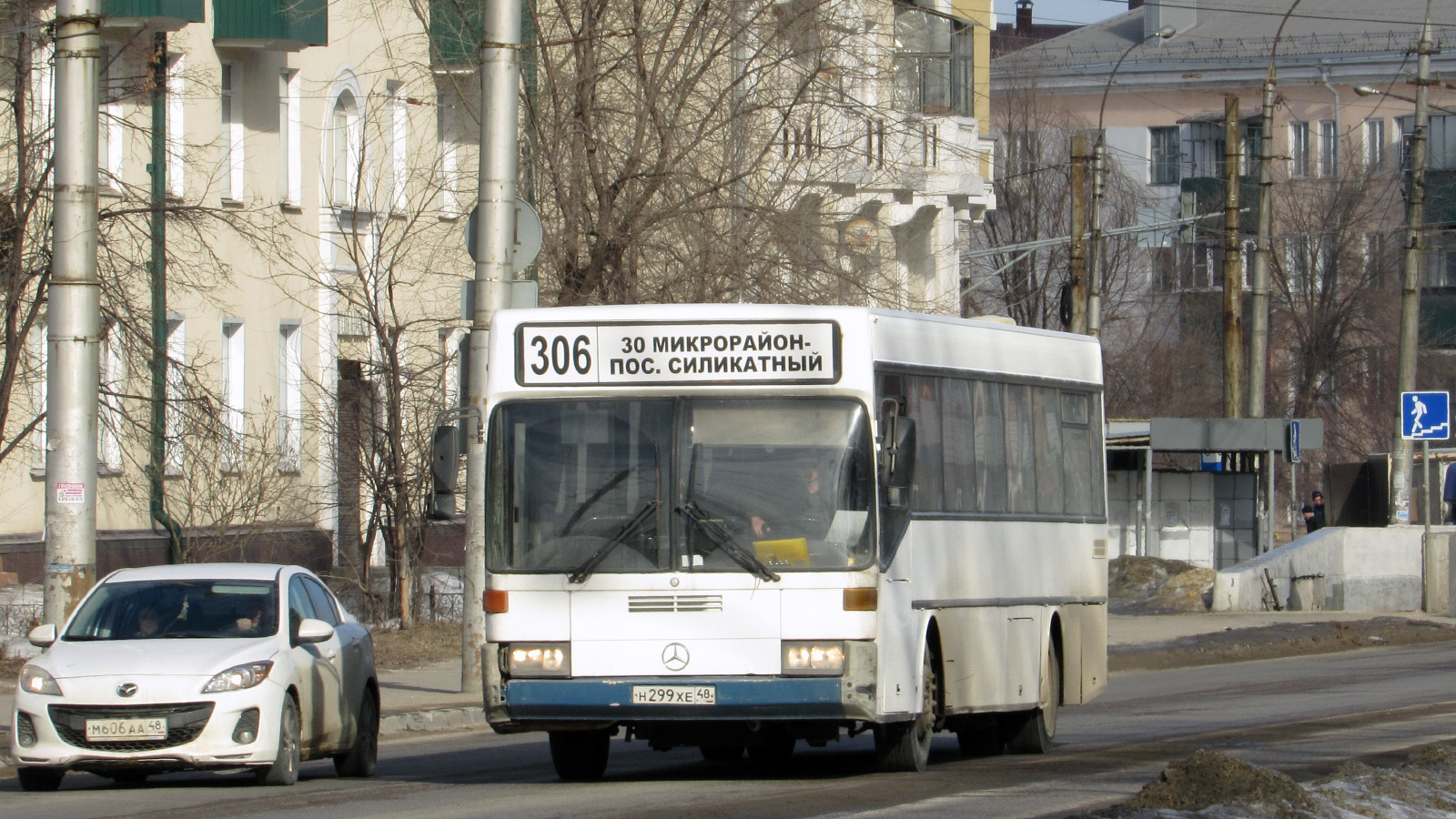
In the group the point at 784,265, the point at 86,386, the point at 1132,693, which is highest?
the point at 784,265

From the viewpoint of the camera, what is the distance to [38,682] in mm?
11859

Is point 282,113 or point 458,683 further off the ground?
point 282,113

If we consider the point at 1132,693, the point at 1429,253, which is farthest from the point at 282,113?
the point at 1429,253

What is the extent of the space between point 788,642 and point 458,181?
15.1 m

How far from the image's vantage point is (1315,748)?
13.8 metres

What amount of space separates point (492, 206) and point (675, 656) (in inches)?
273

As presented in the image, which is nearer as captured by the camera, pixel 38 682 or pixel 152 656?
pixel 38 682

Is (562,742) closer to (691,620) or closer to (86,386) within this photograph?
(691,620)

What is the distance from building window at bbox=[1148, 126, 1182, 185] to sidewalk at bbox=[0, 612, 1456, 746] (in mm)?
43113

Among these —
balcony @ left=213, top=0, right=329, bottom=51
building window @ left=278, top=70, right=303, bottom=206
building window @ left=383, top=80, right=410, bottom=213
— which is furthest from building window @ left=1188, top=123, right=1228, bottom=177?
balcony @ left=213, top=0, right=329, bottom=51

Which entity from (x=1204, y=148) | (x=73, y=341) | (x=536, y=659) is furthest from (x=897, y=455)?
(x=1204, y=148)

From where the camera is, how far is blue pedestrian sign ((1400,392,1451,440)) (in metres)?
30.2

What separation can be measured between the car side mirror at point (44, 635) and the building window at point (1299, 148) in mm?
59209

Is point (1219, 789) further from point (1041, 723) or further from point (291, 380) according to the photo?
point (291, 380)
